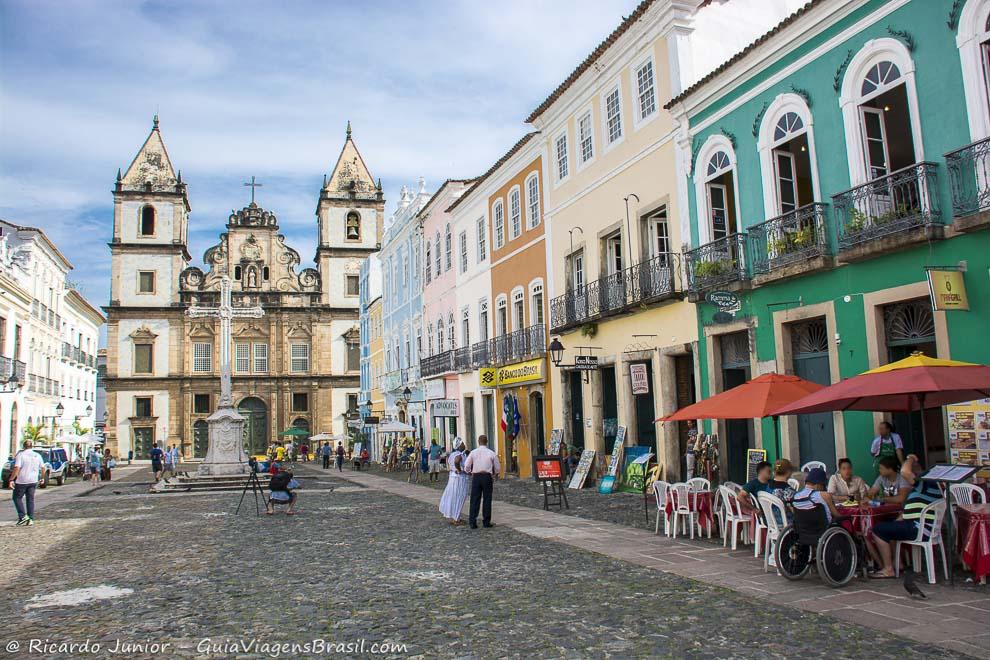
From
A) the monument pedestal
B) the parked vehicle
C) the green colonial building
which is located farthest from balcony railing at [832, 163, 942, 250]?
the parked vehicle

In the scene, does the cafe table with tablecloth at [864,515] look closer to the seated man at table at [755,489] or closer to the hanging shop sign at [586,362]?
the seated man at table at [755,489]

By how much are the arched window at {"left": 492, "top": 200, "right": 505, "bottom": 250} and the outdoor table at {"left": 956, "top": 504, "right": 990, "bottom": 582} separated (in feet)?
63.5

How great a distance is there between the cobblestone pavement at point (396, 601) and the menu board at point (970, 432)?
13.8ft

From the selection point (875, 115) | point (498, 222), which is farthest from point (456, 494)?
point (498, 222)

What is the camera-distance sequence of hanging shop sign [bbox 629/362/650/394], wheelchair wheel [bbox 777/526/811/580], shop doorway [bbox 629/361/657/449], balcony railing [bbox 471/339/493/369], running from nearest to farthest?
wheelchair wheel [bbox 777/526/811/580] → hanging shop sign [bbox 629/362/650/394] → shop doorway [bbox 629/361/657/449] → balcony railing [bbox 471/339/493/369]

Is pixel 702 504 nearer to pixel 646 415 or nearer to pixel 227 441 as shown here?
pixel 646 415

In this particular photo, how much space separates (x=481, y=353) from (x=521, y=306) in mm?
3098

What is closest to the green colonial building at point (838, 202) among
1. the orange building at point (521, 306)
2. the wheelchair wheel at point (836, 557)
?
the wheelchair wheel at point (836, 557)

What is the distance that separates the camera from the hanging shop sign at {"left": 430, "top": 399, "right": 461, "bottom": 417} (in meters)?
29.6

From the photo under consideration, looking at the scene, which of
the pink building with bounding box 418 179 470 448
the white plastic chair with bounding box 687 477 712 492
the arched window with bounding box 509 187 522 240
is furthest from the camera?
the pink building with bounding box 418 179 470 448

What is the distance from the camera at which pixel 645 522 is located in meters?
13.2

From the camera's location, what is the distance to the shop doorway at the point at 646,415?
58.7 feet

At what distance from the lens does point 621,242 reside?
19.0m

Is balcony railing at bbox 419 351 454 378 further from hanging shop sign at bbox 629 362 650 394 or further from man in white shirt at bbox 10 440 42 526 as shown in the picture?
man in white shirt at bbox 10 440 42 526
